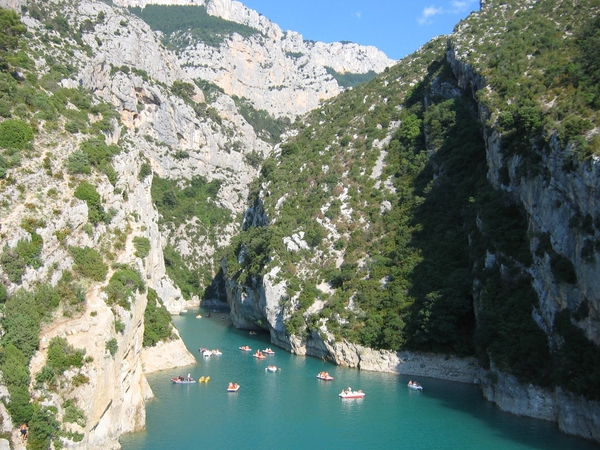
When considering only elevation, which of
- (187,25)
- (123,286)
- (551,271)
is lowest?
(123,286)

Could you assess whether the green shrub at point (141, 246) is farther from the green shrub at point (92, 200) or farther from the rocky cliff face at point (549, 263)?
the rocky cliff face at point (549, 263)

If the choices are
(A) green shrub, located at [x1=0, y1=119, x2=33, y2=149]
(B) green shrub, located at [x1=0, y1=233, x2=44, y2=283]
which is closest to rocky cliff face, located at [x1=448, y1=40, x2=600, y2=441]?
(B) green shrub, located at [x1=0, y1=233, x2=44, y2=283]

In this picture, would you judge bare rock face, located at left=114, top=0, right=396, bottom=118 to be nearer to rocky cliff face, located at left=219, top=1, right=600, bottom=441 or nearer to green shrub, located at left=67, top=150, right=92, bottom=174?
rocky cliff face, located at left=219, top=1, right=600, bottom=441

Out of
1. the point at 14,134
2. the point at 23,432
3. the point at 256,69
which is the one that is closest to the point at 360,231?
the point at 14,134

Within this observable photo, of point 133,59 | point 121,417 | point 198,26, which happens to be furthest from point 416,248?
point 198,26

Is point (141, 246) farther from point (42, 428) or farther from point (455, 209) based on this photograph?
point (455, 209)

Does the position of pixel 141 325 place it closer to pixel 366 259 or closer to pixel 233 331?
pixel 366 259
